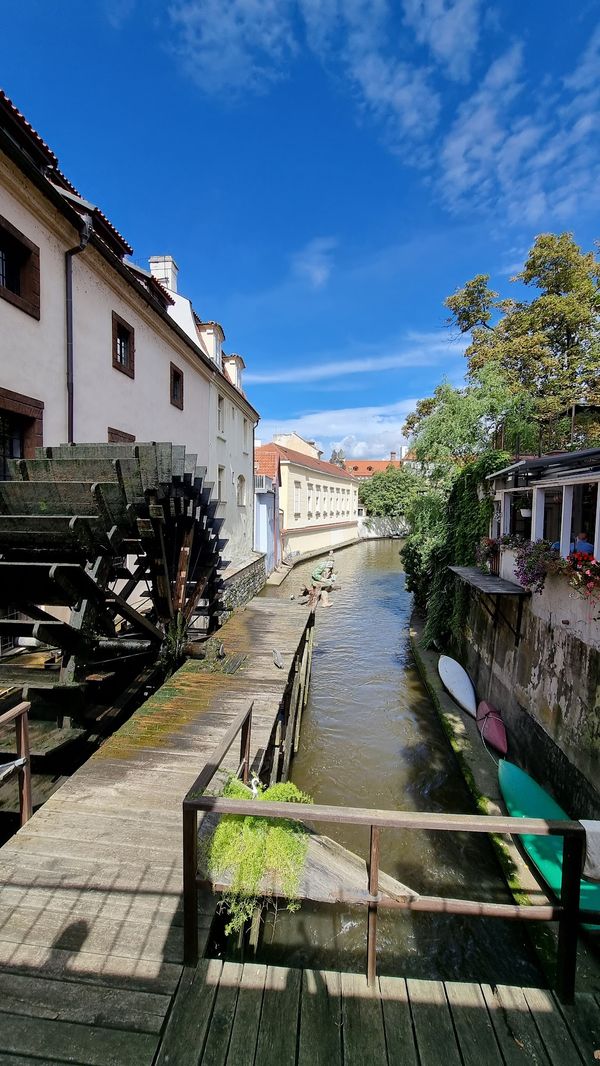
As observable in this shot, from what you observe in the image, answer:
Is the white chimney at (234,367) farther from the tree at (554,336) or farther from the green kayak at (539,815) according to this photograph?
the green kayak at (539,815)

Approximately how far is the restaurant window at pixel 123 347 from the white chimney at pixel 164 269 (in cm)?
570

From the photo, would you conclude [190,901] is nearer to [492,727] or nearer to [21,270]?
[492,727]

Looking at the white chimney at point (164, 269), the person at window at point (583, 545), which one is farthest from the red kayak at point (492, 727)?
the white chimney at point (164, 269)

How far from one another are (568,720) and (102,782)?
4743 mm

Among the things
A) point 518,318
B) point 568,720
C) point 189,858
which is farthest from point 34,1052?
point 518,318

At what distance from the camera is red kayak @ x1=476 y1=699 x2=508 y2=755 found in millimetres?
6875

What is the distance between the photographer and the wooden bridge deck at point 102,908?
2006 mm

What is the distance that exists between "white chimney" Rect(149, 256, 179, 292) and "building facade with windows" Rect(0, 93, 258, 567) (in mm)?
2231

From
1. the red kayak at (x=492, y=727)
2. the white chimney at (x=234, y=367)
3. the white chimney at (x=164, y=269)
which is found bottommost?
the red kayak at (x=492, y=727)

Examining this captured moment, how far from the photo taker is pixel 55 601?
522 centimetres

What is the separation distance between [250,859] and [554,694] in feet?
15.1

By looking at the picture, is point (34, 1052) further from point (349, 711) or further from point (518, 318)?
point (518, 318)

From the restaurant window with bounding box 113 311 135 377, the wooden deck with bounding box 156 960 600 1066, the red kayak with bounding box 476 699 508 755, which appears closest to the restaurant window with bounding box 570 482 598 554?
the red kayak with bounding box 476 699 508 755

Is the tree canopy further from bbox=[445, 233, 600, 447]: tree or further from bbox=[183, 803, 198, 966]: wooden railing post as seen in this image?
bbox=[183, 803, 198, 966]: wooden railing post
